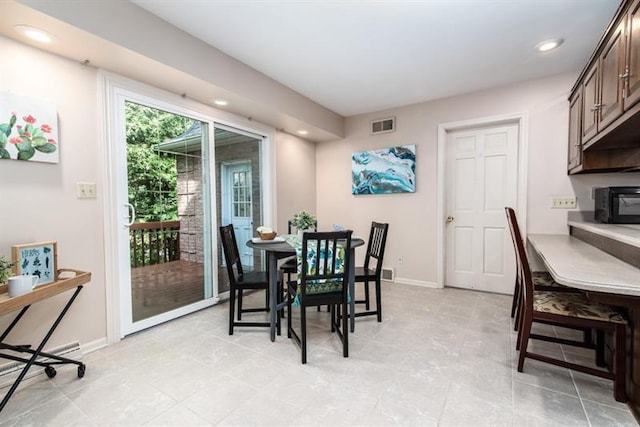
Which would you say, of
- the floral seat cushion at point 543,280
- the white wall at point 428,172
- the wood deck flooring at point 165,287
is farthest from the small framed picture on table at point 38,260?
the floral seat cushion at point 543,280

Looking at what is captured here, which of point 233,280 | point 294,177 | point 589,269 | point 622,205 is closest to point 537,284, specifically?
point 589,269

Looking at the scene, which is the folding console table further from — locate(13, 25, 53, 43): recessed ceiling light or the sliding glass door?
locate(13, 25, 53, 43): recessed ceiling light

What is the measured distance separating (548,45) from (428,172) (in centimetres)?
172

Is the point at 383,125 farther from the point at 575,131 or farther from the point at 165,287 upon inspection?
the point at 165,287

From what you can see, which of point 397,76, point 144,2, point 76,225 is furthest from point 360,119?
point 76,225

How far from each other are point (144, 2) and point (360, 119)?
3048mm

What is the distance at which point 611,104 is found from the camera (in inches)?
75.3

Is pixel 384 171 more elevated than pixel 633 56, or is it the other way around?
pixel 633 56

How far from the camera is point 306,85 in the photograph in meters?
3.38

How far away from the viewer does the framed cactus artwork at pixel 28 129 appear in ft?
5.88

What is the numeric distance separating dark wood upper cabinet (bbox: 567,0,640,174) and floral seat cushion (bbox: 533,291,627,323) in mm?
1158

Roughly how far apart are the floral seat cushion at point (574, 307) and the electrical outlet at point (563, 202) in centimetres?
148

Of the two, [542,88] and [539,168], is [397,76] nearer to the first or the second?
[542,88]

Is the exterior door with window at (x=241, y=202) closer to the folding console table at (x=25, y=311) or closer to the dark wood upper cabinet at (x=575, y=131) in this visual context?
the folding console table at (x=25, y=311)
